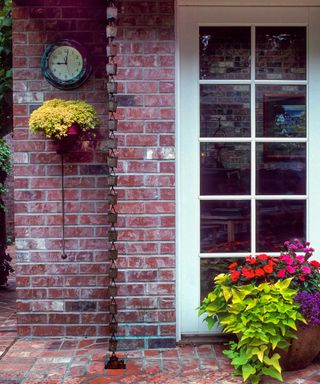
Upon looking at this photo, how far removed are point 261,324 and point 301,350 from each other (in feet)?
1.01

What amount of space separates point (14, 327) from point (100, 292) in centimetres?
82

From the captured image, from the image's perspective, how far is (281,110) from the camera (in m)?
3.72

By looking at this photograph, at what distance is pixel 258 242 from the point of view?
3742mm

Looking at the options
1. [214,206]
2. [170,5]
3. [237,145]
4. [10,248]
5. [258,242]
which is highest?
[170,5]

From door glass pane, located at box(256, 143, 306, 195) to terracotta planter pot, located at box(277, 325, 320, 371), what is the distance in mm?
976

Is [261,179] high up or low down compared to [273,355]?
up

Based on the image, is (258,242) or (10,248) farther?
(10,248)

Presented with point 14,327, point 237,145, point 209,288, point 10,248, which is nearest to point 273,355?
point 209,288

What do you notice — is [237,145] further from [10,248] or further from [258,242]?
[10,248]

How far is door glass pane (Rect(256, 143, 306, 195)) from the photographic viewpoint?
3.72 meters

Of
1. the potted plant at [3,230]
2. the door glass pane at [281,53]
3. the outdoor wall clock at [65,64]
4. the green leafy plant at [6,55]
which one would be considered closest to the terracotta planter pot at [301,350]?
the door glass pane at [281,53]

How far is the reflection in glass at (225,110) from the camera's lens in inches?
146

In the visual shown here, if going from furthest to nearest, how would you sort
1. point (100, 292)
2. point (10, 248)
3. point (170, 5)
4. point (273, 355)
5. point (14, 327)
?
point (10, 248) < point (14, 327) < point (100, 292) < point (170, 5) < point (273, 355)

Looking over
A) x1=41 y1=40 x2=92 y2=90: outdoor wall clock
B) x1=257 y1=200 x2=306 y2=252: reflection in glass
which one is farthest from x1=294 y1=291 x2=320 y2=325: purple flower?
x1=41 y1=40 x2=92 y2=90: outdoor wall clock
